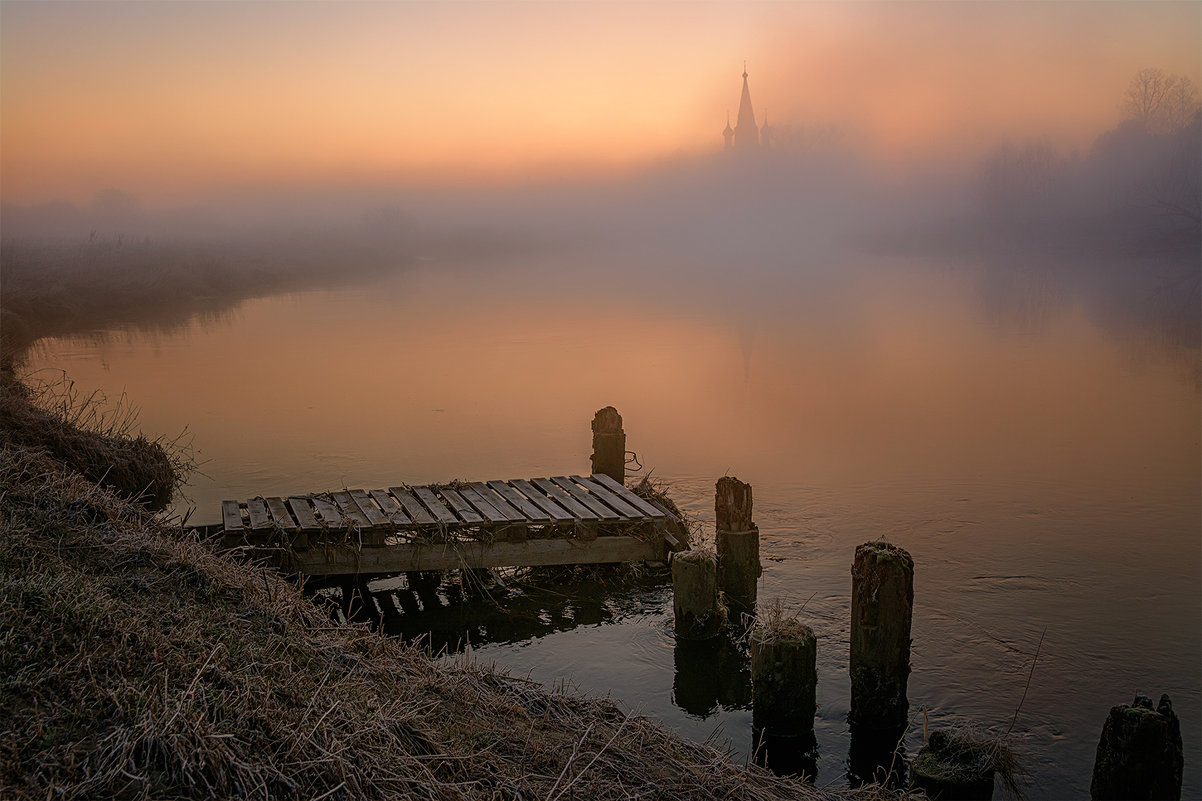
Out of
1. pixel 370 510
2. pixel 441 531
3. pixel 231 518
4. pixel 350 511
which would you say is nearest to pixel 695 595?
pixel 441 531

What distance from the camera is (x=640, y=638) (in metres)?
10.0

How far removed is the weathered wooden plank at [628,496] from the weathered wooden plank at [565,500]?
1.93 ft

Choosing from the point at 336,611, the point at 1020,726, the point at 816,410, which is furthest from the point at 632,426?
the point at 1020,726

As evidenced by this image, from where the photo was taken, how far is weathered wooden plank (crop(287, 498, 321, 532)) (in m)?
10.6

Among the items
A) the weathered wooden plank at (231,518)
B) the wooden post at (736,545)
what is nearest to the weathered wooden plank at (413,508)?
the weathered wooden plank at (231,518)

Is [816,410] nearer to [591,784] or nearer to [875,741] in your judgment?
[875,741]

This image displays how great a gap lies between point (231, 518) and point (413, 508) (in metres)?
1.95

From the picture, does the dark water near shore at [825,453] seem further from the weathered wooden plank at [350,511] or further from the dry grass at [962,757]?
the weathered wooden plank at [350,511]

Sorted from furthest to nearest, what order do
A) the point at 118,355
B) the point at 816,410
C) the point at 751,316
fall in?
the point at 751,316
the point at 118,355
the point at 816,410

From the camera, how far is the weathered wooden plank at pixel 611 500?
437 inches

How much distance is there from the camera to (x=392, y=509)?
11.2m

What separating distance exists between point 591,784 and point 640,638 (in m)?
4.78

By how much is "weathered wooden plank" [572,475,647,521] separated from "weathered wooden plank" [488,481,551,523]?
87 cm

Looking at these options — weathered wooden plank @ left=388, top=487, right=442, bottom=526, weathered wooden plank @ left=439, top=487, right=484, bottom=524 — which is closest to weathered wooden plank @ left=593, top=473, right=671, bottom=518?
weathered wooden plank @ left=439, top=487, right=484, bottom=524
